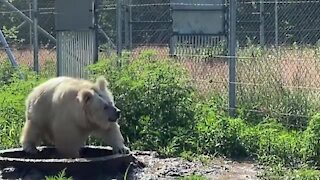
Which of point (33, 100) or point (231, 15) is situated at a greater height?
point (231, 15)

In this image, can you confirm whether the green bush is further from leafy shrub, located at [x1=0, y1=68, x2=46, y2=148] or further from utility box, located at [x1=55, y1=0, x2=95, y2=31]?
utility box, located at [x1=55, y1=0, x2=95, y2=31]

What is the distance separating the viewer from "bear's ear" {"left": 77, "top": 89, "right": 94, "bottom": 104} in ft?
26.6

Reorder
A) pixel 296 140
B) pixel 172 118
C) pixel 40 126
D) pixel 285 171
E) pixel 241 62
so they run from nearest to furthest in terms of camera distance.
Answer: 1. pixel 285 171
2. pixel 40 126
3. pixel 296 140
4. pixel 172 118
5. pixel 241 62

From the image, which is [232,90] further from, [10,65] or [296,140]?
[10,65]

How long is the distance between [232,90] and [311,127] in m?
2.04

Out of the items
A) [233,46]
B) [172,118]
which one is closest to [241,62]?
[233,46]

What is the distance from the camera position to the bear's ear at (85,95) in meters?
8.12

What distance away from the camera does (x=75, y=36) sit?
13172 mm

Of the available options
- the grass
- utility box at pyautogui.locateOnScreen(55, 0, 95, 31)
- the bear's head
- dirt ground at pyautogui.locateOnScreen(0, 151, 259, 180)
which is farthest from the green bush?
utility box at pyautogui.locateOnScreen(55, 0, 95, 31)

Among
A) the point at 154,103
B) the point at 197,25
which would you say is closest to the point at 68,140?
the point at 154,103

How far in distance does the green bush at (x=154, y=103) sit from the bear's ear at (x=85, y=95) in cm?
170

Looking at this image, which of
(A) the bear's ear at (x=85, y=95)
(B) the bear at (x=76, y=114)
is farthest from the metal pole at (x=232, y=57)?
(A) the bear's ear at (x=85, y=95)

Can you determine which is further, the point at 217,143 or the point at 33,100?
the point at 217,143

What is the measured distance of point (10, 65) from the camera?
573 inches
